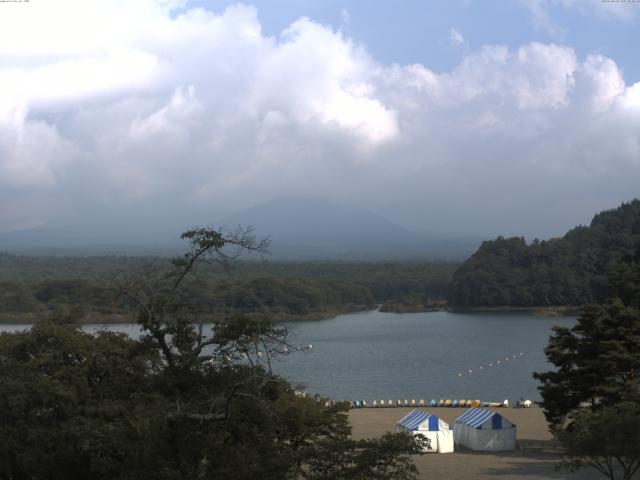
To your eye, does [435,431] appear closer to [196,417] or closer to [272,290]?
[196,417]

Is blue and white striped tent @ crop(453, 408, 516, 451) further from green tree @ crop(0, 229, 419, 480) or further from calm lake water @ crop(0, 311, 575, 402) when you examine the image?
green tree @ crop(0, 229, 419, 480)

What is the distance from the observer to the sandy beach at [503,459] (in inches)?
548

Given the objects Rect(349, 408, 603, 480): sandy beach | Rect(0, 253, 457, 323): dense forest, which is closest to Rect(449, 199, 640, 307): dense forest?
Rect(0, 253, 457, 323): dense forest

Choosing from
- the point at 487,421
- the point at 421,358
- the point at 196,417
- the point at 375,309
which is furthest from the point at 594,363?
the point at 375,309

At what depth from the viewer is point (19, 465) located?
30.2 ft

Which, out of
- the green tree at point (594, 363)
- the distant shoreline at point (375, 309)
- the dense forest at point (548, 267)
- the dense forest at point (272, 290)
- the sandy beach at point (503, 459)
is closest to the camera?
the sandy beach at point (503, 459)

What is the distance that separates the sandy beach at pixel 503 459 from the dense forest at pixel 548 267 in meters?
42.4

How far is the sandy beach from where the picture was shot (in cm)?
1392

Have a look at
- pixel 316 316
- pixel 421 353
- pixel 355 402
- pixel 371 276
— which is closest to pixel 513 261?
pixel 371 276

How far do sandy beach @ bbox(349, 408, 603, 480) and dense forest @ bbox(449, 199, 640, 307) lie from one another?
139 ft

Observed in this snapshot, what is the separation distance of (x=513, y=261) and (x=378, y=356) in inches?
1505

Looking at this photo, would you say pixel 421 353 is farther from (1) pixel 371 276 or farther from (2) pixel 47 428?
(1) pixel 371 276

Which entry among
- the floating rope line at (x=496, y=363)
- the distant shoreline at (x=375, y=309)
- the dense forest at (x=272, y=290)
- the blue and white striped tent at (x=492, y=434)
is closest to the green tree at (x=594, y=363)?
the blue and white striped tent at (x=492, y=434)

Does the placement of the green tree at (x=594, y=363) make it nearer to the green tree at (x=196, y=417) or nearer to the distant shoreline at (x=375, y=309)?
the green tree at (x=196, y=417)
